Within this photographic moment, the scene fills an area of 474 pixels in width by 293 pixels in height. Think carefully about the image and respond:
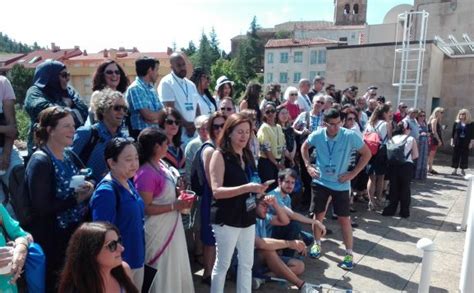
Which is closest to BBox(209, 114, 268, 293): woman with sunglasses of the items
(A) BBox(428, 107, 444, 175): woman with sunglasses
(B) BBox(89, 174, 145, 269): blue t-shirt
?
(B) BBox(89, 174, 145, 269): blue t-shirt

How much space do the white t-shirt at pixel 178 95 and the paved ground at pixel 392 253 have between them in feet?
6.50

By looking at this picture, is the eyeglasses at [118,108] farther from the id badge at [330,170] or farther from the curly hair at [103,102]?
the id badge at [330,170]

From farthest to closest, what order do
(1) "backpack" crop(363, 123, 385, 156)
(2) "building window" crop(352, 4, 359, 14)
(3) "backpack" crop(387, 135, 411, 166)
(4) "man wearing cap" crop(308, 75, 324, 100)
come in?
(2) "building window" crop(352, 4, 359, 14) < (4) "man wearing cap" crop(308, 75, 324, 100) < (1) "backpack" crop(363, 123, 385, 156) < (3) "backpack" crop(387, 135, 411, 166)

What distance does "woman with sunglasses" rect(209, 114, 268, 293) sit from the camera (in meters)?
3.17

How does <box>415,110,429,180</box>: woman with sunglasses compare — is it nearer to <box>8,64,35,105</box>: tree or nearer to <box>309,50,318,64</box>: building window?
<box>309,50,318,64</box>: building window

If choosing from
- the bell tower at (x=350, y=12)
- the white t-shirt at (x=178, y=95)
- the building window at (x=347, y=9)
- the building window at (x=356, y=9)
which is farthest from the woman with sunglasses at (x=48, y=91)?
the building window at (x=347, y=9)

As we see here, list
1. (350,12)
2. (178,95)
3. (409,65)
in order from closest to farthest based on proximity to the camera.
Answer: (178,95)
(409,65)
(350,12)

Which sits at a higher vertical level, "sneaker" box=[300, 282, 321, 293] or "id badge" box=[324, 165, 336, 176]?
"id badge" box=[324, 165, 336, 176]

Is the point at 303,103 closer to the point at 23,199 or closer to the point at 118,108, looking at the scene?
the point at 118,108

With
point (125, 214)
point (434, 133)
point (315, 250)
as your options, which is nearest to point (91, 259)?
point (125, 214)

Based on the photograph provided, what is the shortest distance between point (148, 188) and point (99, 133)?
2.16 feet

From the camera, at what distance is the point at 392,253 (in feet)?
17.1

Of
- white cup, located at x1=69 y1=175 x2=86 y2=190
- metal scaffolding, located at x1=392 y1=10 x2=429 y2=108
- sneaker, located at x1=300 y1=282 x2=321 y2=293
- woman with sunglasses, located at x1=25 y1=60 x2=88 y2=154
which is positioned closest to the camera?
white cup, located at x1=69 y1=175 x2=86 y2=190

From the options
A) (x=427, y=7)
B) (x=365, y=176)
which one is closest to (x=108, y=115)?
(x=365, y=176)
